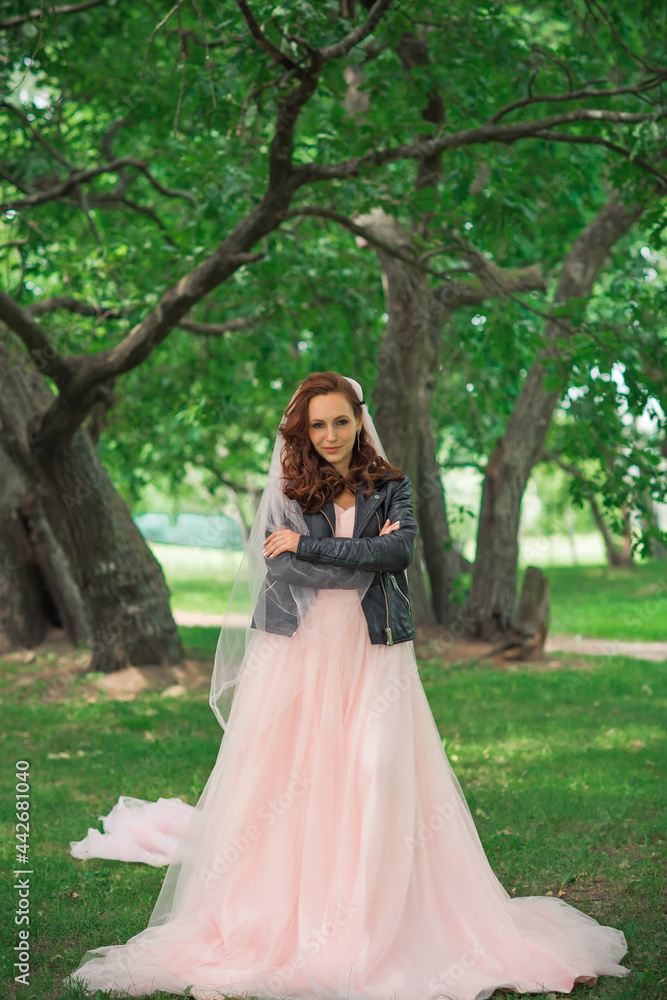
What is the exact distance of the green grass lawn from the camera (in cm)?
377

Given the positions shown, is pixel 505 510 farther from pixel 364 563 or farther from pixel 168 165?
pixel 364 563

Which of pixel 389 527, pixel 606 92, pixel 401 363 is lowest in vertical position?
pixel 389 527

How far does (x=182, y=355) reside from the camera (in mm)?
12297

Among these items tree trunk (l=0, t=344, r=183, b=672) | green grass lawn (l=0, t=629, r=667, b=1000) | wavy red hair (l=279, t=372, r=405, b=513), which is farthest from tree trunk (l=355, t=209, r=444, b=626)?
wavy red hair (l=279, t=372, r=405, b=513)

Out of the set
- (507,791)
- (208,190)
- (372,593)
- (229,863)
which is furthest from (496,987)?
(208,190)

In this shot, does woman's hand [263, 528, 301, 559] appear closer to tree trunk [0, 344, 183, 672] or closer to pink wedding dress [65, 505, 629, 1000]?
pink wedding dress [65, 505, 629, 1000]

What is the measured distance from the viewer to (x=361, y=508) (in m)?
3.57

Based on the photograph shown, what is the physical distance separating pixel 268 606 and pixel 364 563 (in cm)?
44

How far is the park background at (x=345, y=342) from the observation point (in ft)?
17.4

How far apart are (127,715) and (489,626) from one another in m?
5.08

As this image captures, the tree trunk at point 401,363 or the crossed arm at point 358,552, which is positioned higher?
the tree trunk at point 401,363

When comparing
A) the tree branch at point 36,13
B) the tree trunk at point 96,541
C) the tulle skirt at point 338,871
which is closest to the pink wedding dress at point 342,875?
the tulle skirt at point 338,871

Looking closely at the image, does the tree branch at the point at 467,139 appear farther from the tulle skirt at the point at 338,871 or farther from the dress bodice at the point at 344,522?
the tulle skirt at the point at 338,871

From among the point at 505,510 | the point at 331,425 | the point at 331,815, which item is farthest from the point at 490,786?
the point at 505,510
